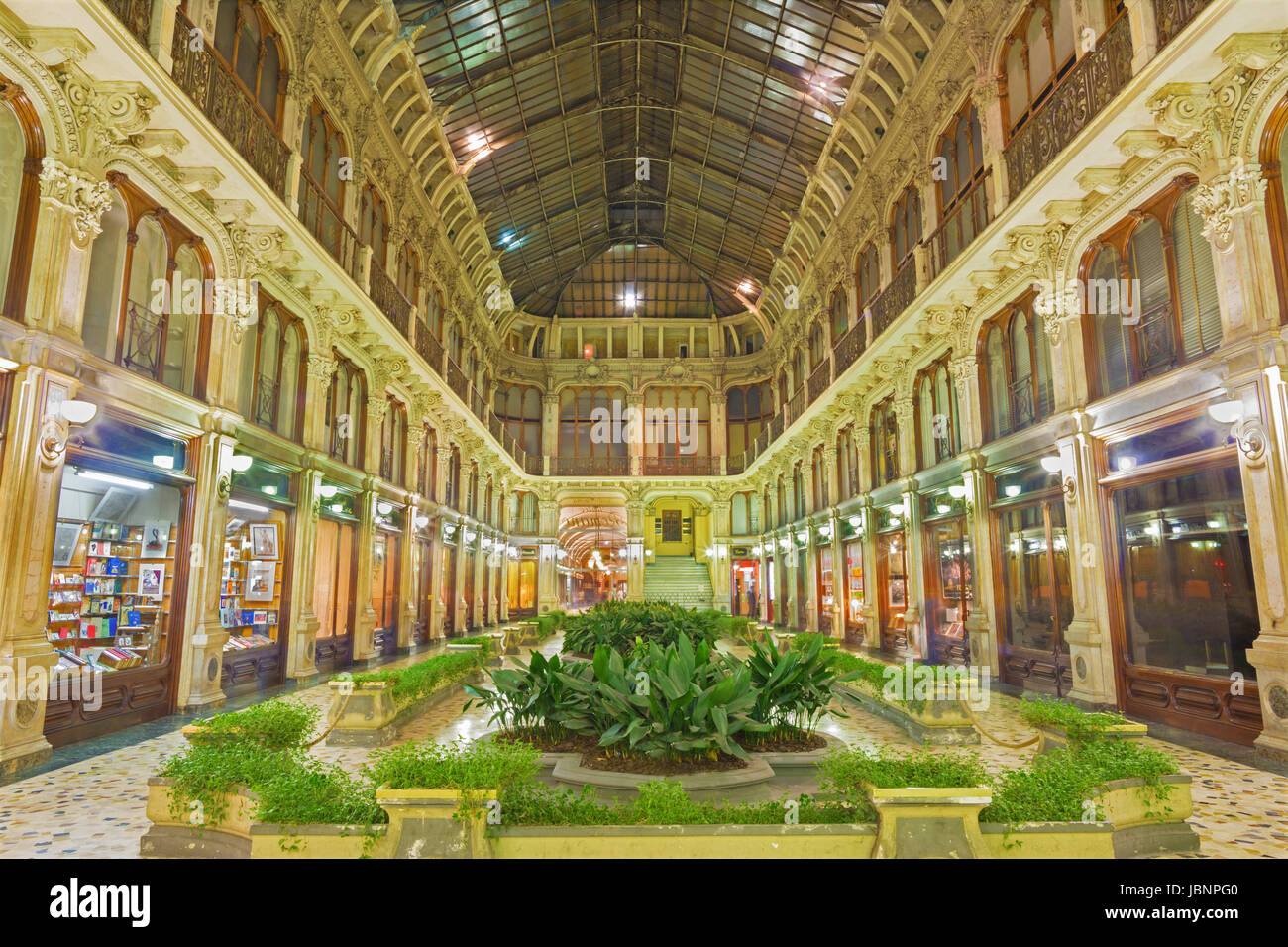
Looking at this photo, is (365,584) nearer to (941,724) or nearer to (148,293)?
(148,293)

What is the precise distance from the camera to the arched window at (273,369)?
10.8 meters

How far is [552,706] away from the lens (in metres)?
6.36

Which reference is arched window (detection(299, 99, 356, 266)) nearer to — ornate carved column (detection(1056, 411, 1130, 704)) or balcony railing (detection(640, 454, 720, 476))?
ornate carved column (detection(1056, 411, 1130, 704))

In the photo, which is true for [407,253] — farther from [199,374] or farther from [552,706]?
[552,706]

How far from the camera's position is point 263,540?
1121cm

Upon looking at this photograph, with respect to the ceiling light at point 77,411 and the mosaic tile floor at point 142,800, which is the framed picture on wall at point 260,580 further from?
the ceiling light at point 77,411

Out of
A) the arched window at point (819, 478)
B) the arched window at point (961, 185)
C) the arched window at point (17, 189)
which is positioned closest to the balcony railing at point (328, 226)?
the arched window at point (17, 189)

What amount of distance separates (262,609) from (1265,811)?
38.5 feet

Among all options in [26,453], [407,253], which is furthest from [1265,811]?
[407,253]

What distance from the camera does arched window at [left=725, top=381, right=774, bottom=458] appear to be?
32.3m

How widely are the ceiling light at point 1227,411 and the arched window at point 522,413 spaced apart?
26791 mm

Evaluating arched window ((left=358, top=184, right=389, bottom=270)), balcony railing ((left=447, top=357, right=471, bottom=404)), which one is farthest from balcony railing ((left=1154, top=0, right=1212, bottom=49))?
balcony railing ((left=447, top=357, right=471, bottom=404))

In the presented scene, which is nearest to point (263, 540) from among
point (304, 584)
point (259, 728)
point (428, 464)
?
point (304, 584)

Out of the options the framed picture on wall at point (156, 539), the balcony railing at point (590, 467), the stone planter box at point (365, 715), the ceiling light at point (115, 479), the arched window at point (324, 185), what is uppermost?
the arched window at point (324, 185)
